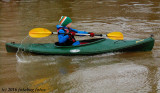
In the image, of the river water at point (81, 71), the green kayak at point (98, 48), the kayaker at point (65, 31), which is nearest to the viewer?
the river water at point (81, 71)

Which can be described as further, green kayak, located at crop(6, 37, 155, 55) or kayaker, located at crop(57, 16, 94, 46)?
kayaker, located at crop(57, 16, 94, 46)

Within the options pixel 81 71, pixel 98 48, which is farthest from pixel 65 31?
pixel 81 71

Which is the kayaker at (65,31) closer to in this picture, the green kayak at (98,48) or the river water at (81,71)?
the green kayak at (98,48)

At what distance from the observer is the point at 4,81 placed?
430cm

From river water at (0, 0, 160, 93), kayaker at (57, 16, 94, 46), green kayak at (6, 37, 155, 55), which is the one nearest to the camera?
river water at (0, 0, 160, 93)

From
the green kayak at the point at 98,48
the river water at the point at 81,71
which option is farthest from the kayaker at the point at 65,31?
the river water at the point at 81,71

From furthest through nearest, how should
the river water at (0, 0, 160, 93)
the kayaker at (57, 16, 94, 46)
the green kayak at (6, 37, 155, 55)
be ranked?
the kayaker at (57, 16, 94, 46) → the green kayak at (6, 37, 155, 55) → the river water at (0, 0, 160, 93)

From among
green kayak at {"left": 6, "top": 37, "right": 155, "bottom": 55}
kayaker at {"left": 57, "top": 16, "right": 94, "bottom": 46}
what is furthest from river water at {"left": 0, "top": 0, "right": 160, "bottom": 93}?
kayaker at {"left": 57, "top": 16, "right": 94, "bottom": 46}

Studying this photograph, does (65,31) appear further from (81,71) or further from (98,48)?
(81,71)

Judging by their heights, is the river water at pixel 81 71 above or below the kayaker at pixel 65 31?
below

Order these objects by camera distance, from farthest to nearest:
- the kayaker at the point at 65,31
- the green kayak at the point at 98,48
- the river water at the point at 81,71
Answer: the kayaker at the point at 65,31
the green kayak at the point at 98,48
the river water at the point at 81,71

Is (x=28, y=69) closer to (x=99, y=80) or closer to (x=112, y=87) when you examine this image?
(x=99, y=80)

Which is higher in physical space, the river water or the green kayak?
the green kayak

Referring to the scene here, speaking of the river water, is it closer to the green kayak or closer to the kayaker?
the green kayak
